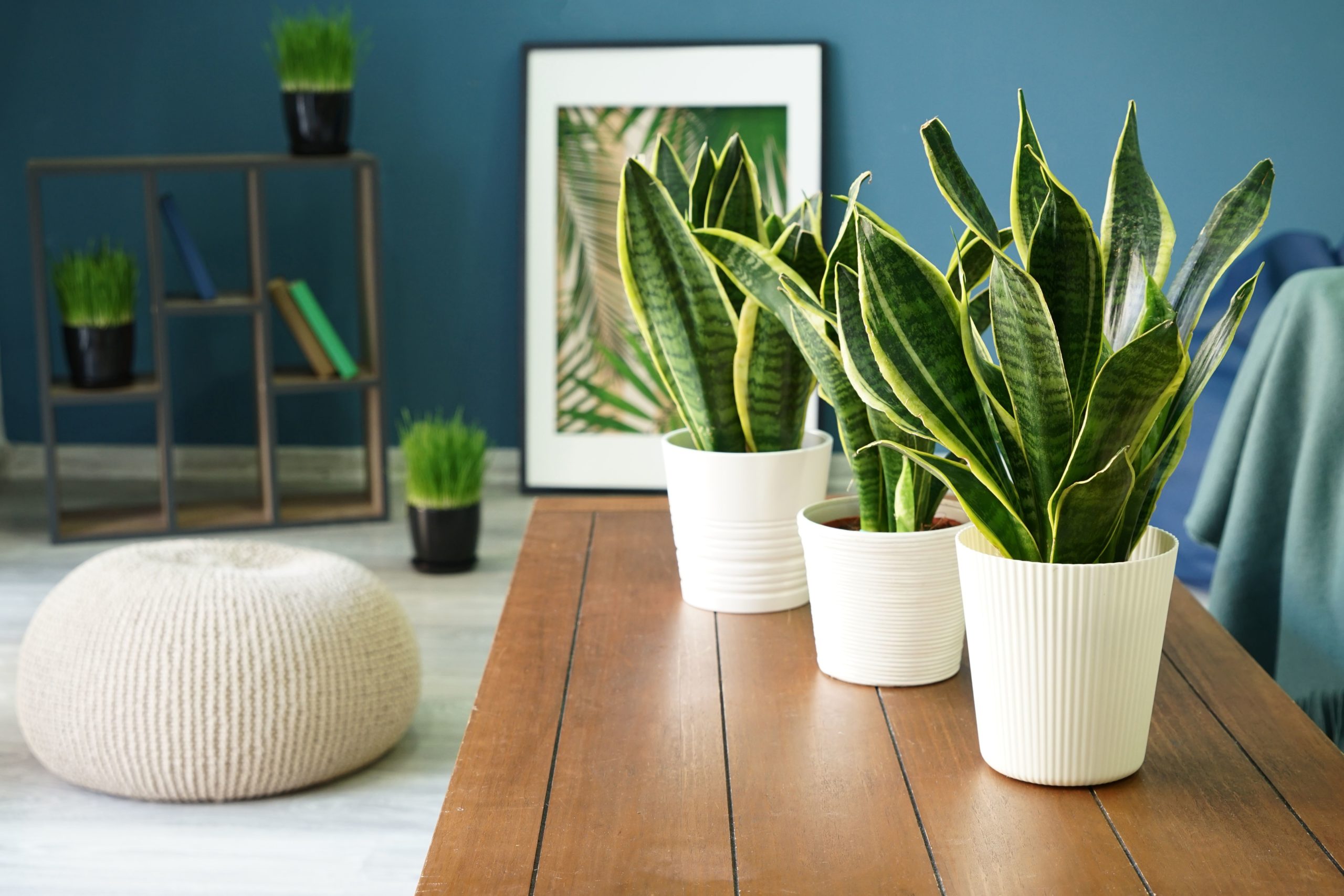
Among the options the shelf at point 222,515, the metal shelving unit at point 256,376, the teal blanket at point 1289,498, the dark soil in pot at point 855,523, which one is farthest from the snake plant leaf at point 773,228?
the shelf at point 222,515

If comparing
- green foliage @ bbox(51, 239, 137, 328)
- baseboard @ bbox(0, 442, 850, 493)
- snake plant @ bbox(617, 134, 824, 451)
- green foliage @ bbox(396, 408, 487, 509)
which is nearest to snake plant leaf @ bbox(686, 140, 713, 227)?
snake plant @ bbox(617, 134, 824, 451)

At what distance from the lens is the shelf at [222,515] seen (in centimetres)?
306

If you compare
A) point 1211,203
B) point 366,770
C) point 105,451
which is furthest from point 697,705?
point 105,451

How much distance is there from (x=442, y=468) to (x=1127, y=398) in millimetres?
2152

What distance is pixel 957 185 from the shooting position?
73 centimetres

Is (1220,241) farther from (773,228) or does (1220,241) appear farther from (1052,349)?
(773,228)

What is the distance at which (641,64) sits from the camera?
333 cm

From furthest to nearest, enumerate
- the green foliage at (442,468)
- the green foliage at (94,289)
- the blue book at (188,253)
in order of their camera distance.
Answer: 1. the blue book at (188,253)
2. the green foliage at (94,289)
3. the green foliage at (442,468)

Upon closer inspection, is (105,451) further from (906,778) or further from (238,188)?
(906,778)

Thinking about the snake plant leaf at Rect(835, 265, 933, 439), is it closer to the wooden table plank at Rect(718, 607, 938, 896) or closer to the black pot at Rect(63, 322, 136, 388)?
the wooden table plank at Rect(718, 607, 938, 896)

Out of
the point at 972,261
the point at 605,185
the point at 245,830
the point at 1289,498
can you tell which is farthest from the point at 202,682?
the point at 605,185

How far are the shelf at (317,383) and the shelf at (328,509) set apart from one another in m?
0.29

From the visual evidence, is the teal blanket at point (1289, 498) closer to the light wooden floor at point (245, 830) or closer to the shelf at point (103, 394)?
the light wooden floor at point (245, 830)

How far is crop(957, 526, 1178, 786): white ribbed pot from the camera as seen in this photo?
71cm
